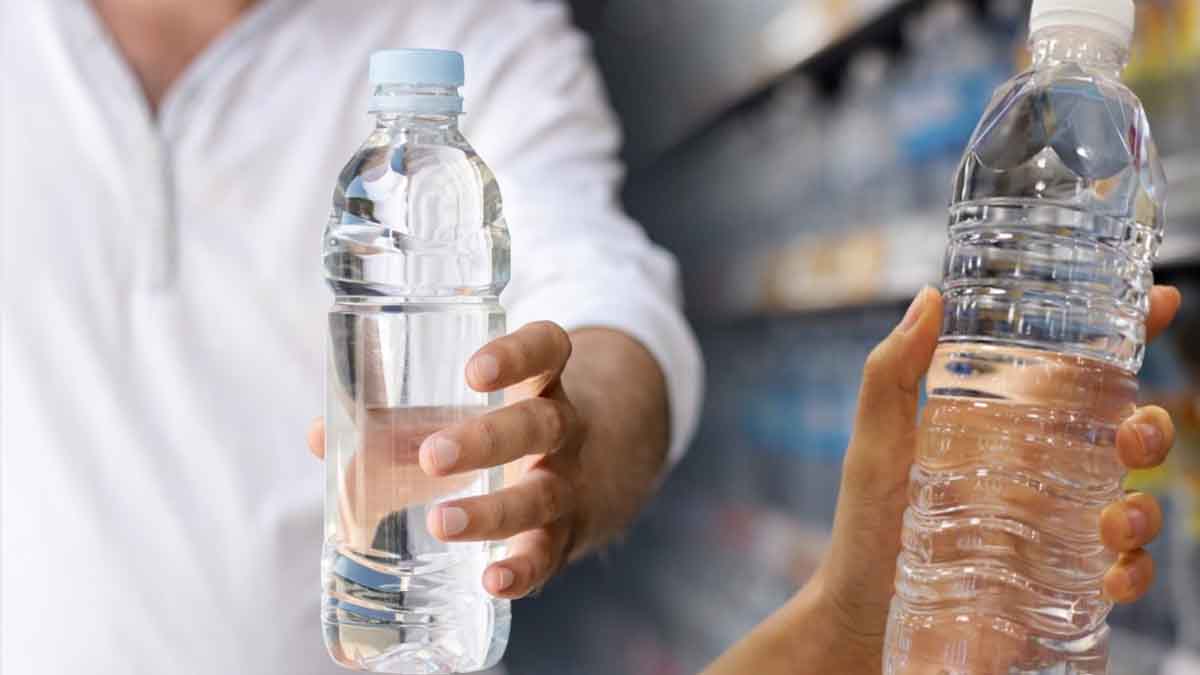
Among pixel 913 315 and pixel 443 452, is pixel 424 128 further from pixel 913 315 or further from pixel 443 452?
pixel 913 315

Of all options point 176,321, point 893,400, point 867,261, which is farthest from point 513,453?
point 867,261

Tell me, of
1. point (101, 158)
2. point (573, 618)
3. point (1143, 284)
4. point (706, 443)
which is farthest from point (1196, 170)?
point (573, 618)

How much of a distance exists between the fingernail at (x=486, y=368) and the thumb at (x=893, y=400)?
0.88 ft

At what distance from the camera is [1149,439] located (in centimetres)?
96

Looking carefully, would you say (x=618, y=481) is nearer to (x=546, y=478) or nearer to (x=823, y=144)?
(x=546, y=478)

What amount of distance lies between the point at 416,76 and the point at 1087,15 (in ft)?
1.36

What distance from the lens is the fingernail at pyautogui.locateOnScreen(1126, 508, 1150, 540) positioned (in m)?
0.98

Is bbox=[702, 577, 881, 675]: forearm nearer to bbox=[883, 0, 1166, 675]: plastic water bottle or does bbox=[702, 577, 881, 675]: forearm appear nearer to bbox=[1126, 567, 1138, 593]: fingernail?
bbox=[883, 0, 1166, 675]: plastic water bottle

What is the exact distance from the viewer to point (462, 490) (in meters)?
1.04

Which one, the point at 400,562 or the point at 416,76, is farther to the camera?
the point at 400,562

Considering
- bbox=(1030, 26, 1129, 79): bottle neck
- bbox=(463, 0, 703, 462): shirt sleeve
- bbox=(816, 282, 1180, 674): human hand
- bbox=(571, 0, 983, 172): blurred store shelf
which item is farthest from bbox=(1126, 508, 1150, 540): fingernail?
bbox=(571, 0, 983, 172): blurred store shelf

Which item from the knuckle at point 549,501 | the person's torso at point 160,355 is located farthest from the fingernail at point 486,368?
the person's torso at point 160,355

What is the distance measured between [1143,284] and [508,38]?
114 cm

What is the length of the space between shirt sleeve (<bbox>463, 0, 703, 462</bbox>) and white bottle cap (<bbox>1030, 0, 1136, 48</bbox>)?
2.42ft
